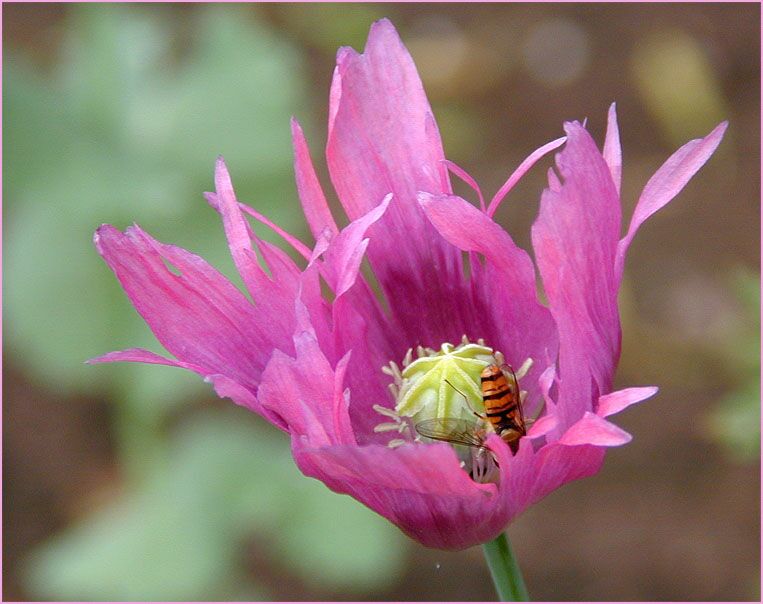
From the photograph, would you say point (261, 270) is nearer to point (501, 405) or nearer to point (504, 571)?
point (501, 405)

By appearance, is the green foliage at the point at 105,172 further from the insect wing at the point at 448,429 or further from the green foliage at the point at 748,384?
the insect wing at the point at 448,429

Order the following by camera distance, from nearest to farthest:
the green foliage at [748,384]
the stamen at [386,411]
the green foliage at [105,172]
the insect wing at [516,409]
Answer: the insect wing at [516,409] → the stamen at [386,411] → the green foliage at [748,384] → the green foliage at [105,172]

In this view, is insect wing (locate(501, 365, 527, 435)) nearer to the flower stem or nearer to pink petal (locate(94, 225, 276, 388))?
the flower stem

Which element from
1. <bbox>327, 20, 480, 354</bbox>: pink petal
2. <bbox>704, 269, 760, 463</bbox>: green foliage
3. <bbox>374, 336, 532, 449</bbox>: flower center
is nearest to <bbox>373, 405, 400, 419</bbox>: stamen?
<bbox>374, 336, 532, 449</bbox>: flower center

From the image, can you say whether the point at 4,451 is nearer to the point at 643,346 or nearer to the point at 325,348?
the point at 643,346

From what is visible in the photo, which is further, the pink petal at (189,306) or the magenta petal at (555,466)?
the pink petal at (189,306)

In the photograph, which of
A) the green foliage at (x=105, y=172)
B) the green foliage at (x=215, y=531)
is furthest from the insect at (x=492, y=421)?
the green foliage at (x=105, y=172)

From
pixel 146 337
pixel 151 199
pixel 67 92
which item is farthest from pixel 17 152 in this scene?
pixel 146 337
